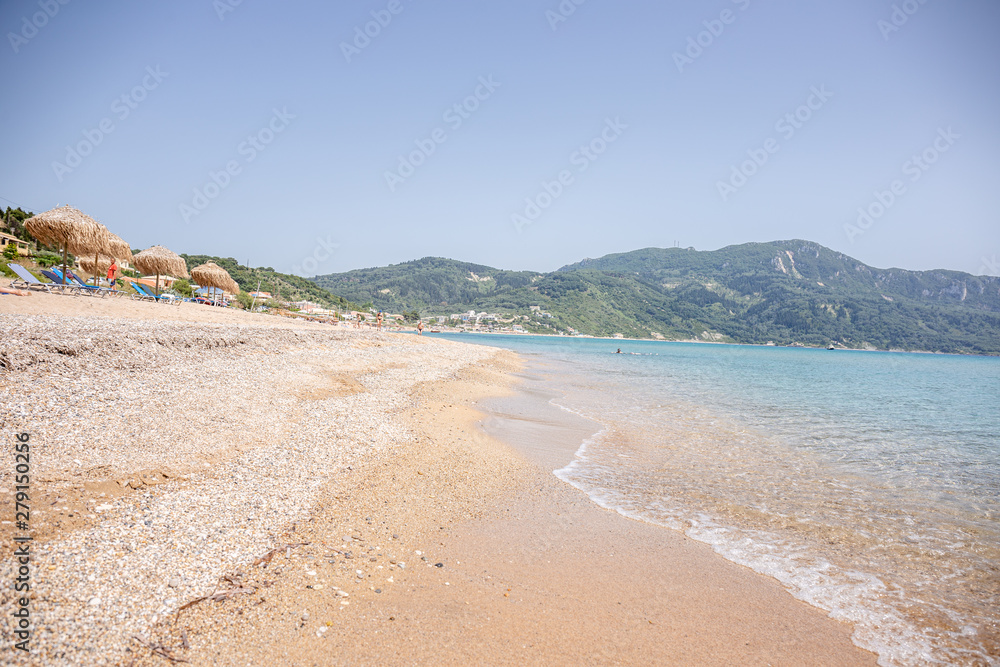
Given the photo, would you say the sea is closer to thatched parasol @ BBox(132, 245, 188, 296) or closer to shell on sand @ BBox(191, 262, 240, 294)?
thatched parasol @ BBox(132, 245, 188, 296)

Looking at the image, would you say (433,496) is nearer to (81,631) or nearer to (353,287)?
(81,631)

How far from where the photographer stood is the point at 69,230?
21.5m

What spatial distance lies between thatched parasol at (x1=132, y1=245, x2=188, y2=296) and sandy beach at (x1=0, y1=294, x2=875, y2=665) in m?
24.8

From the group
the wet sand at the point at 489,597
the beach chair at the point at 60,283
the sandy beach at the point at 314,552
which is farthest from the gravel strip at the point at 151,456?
the beach chair at the point at 60,283

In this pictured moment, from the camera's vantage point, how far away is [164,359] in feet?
32.4

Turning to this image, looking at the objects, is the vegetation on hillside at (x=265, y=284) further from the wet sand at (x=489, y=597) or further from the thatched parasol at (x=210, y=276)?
the wet sand at (x=489, y=597)

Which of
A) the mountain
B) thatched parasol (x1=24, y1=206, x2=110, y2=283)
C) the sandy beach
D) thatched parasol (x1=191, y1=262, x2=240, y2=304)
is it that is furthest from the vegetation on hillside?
the sandy beach

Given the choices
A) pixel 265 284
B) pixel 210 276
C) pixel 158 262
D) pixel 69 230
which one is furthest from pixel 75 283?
pixel 265 284

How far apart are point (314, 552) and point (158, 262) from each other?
3282 centimetres

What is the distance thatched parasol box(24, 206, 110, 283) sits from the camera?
69.5ft

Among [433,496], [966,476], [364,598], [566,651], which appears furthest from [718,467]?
[364,598]

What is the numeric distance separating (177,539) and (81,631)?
3.78 feet

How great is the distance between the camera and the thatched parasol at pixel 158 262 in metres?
29.0

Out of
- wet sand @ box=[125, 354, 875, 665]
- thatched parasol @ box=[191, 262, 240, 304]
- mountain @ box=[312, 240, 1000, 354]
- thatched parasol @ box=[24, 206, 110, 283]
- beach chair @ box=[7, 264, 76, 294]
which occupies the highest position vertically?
mountain @ box=[312, 240, 1000, 354]
